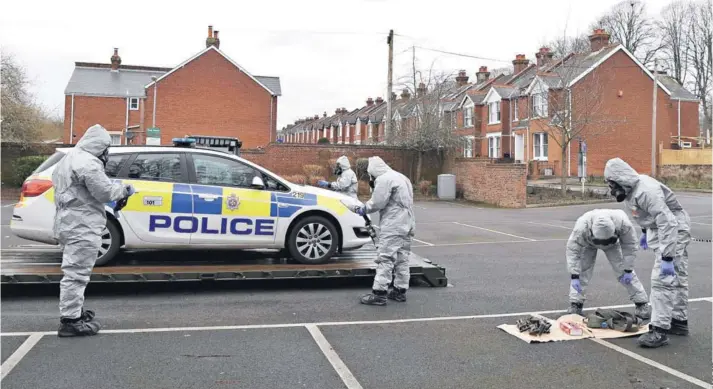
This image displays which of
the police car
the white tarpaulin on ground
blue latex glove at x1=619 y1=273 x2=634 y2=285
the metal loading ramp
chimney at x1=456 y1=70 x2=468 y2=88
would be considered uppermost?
chimney at x1=456 y1=70 x2=468 y2=88

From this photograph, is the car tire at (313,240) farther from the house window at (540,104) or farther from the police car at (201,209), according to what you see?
the house window at (540,104)

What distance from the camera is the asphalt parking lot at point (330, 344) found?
173 inches

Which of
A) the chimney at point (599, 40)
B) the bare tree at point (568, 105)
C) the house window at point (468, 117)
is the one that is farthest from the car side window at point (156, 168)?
the house window at point (468, 117)

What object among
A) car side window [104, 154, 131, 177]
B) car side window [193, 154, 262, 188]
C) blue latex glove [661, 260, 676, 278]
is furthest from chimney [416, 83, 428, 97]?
blue latex glove [661, 260, 676, 278]

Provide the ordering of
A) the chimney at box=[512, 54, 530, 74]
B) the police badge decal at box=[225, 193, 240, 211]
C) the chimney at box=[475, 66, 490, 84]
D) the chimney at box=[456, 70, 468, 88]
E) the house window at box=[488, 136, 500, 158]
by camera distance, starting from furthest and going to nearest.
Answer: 1. the chimney at box=[456, 70, 468, 88]
2. the chimney at box=[475, 66, 490, 84]
3. the chimney at box=[512, 54, 530, 74]
4. the house window at box=[488, 136, 500, 158]
5. the police badge decal at box=[225, 193, 240, 211]

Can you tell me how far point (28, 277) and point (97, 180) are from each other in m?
2.23

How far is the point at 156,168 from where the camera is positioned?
7535 millimetres

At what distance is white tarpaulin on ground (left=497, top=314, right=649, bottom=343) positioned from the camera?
18.1ft

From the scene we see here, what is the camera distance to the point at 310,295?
7.33 metres

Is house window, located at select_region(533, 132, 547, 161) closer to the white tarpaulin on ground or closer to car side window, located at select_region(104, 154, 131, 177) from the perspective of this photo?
the white tarpaulin on ground

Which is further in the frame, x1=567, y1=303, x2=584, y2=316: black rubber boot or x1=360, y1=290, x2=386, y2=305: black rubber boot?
x1=360, y1=290, x2=386, y2=305: black rubber boot

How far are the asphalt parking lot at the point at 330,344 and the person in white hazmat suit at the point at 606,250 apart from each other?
0.57 metres

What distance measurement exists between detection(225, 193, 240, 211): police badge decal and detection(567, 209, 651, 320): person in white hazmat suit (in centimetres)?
408

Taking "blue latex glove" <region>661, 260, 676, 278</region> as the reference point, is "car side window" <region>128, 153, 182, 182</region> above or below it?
above
